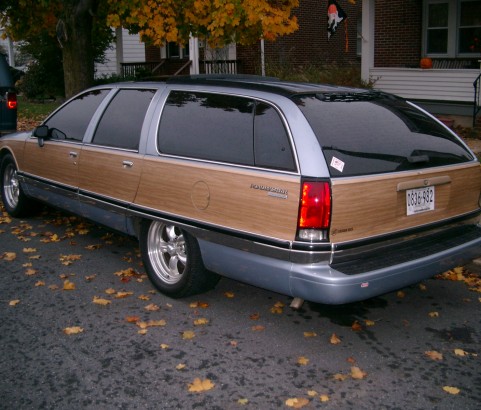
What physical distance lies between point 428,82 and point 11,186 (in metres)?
10.3

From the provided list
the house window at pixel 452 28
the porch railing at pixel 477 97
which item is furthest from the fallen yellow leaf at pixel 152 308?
the house window at pixel 452 28

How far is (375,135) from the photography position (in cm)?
472

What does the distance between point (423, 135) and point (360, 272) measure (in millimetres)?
1380

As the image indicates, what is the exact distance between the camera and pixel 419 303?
549 cm

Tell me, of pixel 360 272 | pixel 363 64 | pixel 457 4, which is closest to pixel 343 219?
pixel 360 272

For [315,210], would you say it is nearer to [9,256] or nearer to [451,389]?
[451,389]

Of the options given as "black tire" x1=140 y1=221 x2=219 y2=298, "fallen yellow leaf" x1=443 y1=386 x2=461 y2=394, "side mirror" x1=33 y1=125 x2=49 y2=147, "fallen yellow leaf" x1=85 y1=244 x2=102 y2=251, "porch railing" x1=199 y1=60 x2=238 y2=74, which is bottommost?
"fallen yellow leaf" x1=443 y1=386 x2=461 y2=394

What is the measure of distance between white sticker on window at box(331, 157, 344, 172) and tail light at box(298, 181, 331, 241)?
0.56ft

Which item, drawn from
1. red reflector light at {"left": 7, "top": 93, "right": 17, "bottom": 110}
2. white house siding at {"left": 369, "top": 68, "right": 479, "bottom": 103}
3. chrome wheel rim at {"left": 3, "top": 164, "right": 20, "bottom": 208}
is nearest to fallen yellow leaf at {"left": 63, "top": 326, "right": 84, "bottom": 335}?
chrome wheel rim at {"left": 3, "top": 164, "right": 20, "bottom": 208}

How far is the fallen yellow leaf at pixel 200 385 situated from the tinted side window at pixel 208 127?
1.53m

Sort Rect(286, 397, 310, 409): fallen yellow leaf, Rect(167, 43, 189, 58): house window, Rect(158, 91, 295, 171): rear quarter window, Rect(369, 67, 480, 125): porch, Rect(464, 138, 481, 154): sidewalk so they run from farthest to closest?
Rect(167, 43, 189, 58): house window < Rect(369, 67, 480, 125): porch < Rect(464, 138, 481, 154): sidewalk < Rect(158, 91, 295, 171): rear quarter window < Rect(286, 397, 310, 409): fallen yellow leaf

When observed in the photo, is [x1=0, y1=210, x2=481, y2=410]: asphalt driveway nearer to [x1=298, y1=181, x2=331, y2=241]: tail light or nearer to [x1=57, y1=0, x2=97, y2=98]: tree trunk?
[x1=298, y1=181, x2=331, y2=241]: tail light

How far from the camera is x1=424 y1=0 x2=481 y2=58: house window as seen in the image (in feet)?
53.8

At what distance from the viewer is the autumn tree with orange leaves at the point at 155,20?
9330 mm
